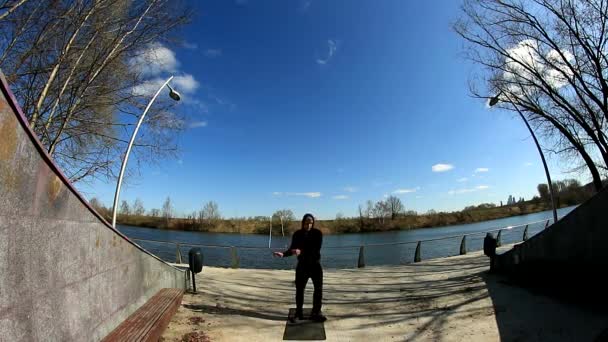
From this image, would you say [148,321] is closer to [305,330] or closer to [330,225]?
[305,330]

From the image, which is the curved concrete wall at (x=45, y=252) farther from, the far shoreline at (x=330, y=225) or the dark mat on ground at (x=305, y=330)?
the far shoreline at (x=330, y=225)

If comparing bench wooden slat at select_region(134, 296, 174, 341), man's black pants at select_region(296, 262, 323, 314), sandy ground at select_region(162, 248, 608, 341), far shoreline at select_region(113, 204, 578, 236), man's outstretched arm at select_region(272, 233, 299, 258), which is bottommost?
far shoreline at select_region(113, 204, 578, 236)

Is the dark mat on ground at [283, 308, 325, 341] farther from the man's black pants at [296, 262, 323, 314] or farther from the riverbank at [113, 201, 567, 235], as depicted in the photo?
the riverbank at [113, 201, 567, 235]

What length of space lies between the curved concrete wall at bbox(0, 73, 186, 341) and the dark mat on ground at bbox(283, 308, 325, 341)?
91.1 inches

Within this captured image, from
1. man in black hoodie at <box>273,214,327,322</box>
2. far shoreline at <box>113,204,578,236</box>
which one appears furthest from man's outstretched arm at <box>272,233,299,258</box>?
far shoreline at <box>113,204,578,236</box>

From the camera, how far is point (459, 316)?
19.3 ft

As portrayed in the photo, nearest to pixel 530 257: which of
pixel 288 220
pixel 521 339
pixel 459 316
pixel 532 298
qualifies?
pixel 532 298

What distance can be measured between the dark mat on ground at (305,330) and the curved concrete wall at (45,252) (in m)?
2.31

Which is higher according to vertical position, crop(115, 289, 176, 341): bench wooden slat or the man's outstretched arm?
the man's outstretched arm

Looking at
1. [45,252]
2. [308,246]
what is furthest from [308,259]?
[45,252]

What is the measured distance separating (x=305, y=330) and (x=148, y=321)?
2212mm

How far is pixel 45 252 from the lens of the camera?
3.03 meters

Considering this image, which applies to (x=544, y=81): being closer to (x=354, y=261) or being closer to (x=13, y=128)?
(x=354, y=261)

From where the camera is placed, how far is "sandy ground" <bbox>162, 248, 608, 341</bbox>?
198 inches
